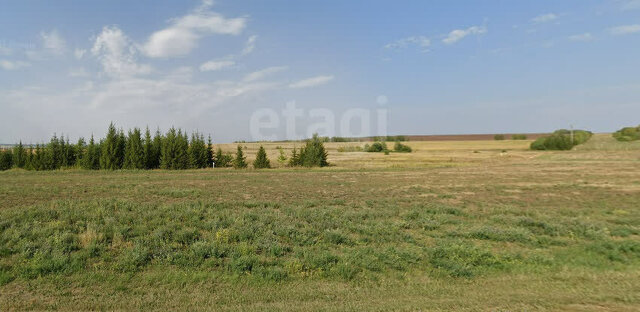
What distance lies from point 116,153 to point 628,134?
393 ft

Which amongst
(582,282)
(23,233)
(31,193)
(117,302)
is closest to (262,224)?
(117,302)

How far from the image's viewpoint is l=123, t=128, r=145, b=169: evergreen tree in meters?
40.9

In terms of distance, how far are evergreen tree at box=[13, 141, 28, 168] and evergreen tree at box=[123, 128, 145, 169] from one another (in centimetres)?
1552

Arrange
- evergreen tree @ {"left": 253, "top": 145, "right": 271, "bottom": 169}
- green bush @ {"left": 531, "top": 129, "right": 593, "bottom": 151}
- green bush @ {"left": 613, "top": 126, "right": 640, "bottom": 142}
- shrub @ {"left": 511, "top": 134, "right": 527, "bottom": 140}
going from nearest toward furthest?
evergreen tree @ {"left": 253, "top": 145, "right": 271, "bottom": 169} < green bush @ {"left": 531, "top": 129, "right": 593, "bottom": 151} < green bush @ {"left": 613, "top": 126, "right": 640, "bottom": 142} < shrub @ {"left": 511, "top": 134, "right": 527, "bottom": 140}

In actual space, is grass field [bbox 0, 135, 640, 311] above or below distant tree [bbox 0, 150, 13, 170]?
below

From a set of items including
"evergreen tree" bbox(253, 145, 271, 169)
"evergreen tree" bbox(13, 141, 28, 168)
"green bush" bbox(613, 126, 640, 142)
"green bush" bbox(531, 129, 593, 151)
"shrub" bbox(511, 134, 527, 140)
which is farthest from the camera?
"shrub" bbox(511, 134, 527, 140)

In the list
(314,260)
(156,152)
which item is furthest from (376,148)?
(314,260)

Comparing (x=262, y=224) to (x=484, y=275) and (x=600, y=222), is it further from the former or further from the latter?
(x=600, y=222)

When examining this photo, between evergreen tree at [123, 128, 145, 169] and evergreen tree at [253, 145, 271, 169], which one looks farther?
evergreen tree at [253, 145, 271, 169]

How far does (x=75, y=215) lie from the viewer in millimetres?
9852

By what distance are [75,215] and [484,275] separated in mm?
12150

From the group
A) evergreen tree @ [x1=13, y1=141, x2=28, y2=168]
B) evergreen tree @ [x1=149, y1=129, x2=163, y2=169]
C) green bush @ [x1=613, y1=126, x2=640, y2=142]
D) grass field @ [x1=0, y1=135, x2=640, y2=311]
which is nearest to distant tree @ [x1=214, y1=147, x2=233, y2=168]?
evergreen tree @ [x1=149, y1=129, x2=163, y2=169]

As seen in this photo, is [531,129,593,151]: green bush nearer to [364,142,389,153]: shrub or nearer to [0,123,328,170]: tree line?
[364,142,389,153]: shrub

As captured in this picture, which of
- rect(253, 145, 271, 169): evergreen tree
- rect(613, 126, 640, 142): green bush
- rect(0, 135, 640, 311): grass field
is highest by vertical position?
rect(613, 126, 640, 142): green bush
